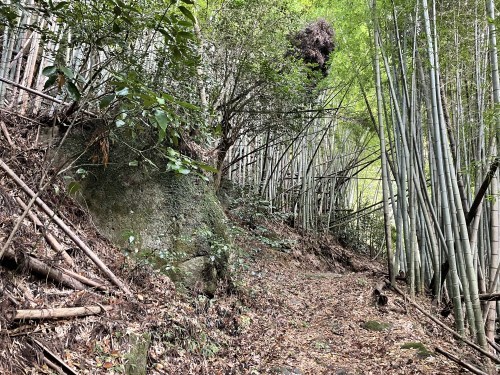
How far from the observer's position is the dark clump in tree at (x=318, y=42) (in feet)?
27.2

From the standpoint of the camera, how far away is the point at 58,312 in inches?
74.6

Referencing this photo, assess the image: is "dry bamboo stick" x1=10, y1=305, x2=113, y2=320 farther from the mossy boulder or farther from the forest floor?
the mossy boulder

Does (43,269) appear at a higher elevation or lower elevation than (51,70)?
lower

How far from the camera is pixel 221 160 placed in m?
6.44

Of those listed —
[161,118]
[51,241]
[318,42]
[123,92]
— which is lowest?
Answer: [51,241]

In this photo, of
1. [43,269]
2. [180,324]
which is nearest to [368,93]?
[180,324]

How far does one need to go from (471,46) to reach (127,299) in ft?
15.3

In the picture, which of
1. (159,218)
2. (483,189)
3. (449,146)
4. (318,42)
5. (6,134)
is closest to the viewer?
(6,134)

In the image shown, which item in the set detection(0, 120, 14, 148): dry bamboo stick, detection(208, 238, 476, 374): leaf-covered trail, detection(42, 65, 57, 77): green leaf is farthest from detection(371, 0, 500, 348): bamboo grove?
detection(0, 120, 14, 148): dry bamboo stick

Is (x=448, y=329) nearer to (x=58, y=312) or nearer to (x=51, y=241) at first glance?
(x=58, y=312)

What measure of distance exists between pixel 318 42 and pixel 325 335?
22.6 feet

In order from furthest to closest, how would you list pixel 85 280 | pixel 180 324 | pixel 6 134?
pixel 6 134 → pixel 180 324 → pixel 85 280

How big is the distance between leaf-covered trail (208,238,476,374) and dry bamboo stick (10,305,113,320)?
1.08 meters

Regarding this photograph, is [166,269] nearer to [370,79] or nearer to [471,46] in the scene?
[471,46]
